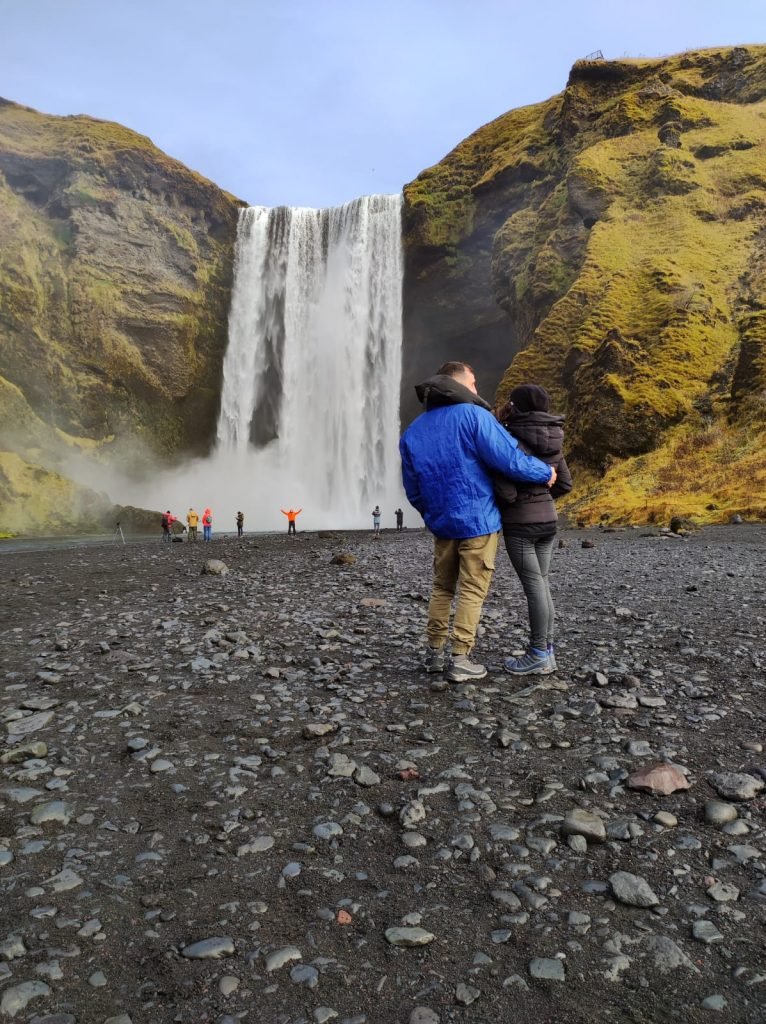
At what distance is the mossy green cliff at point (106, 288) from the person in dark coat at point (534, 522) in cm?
5169

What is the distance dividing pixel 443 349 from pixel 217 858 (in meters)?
59.3

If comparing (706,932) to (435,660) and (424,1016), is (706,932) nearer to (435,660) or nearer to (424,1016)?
(424,1016)

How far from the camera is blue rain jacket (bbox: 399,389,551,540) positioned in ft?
16.6

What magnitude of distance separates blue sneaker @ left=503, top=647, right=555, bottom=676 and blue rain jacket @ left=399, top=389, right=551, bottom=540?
117 centimetres

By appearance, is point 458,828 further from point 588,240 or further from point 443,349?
point 443,349

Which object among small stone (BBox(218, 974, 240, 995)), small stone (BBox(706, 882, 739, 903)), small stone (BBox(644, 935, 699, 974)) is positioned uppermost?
small stone (BBox(706, 882, 739, 903))

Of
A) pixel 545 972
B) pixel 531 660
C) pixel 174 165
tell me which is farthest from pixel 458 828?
pixel 174 165

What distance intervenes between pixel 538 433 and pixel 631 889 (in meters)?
3.70

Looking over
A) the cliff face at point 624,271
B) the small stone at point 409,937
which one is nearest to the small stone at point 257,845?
the small stone at point 409,937

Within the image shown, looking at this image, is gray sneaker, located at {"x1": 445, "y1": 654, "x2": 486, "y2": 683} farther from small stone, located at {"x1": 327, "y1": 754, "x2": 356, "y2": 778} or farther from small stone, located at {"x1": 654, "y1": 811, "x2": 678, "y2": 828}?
small stone, located at {"x1": 654, "y1": 811, "x2": 678, "y2": 828}

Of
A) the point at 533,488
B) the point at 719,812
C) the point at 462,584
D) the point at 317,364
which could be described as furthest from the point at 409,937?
the point at 317,364

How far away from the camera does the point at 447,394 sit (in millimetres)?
5242

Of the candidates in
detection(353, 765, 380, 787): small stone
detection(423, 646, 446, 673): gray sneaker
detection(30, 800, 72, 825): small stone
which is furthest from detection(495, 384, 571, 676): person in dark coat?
detection(30, 800, 72, 825): small stone

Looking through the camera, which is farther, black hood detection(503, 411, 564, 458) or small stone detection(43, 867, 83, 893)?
black hood detection(503, 411, 564, 458)
